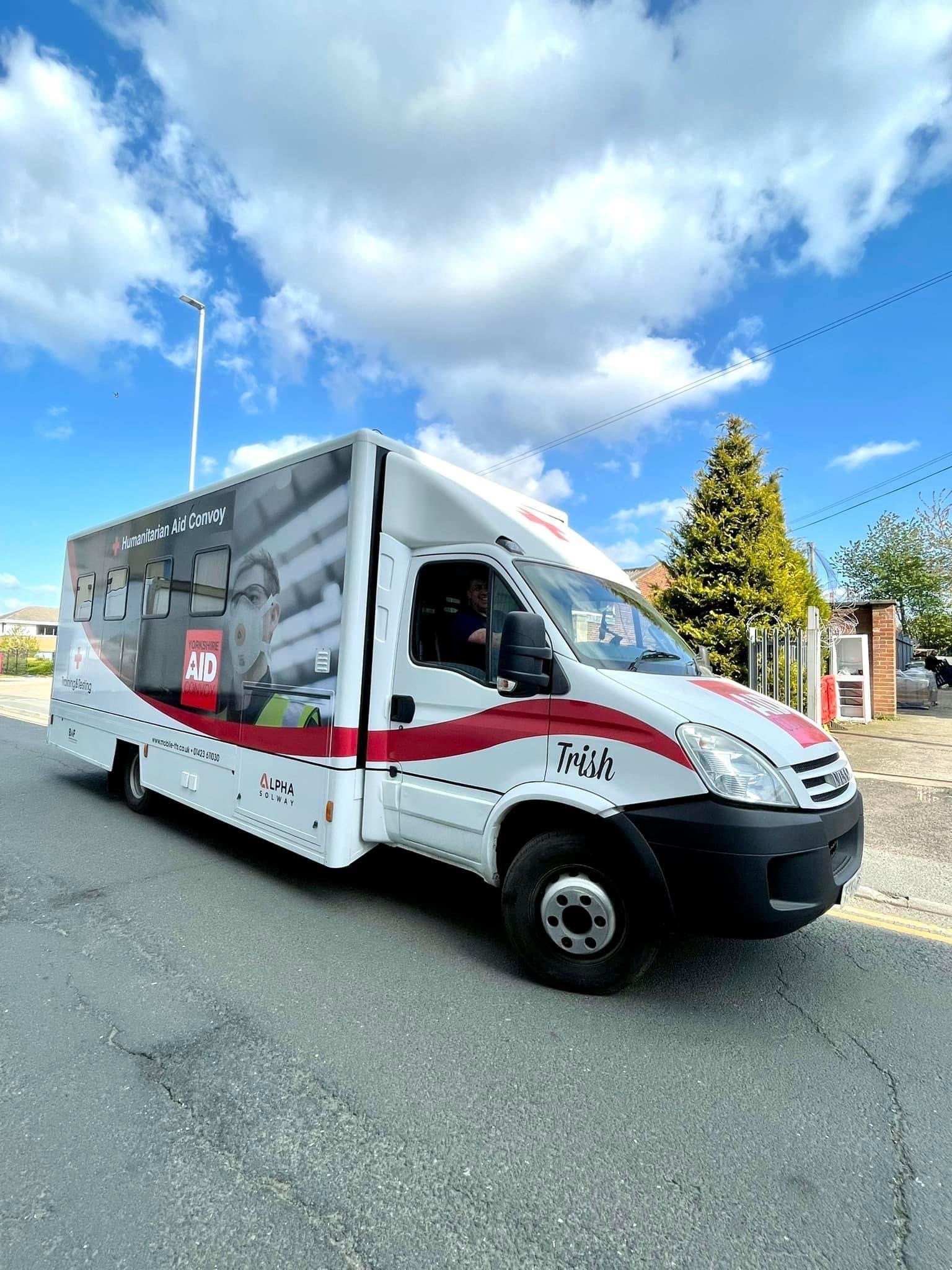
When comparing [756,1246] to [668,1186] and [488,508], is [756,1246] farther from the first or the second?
[488,508]

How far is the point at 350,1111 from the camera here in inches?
99.8

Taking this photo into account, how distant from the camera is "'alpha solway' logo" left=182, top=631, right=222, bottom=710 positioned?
538 cm

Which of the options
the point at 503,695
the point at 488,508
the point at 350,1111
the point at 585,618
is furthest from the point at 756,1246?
the point at 488,508

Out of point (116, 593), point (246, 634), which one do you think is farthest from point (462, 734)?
point (116, 593)

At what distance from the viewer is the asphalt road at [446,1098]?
6.65ft

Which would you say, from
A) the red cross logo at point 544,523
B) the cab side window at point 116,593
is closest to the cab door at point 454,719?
the red cross logo at point 544,523

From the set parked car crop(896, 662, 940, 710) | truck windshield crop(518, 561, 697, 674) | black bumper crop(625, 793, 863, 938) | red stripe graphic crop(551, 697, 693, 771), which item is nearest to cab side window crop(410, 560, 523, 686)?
truck windshield crop(518, 561, 697, 674)

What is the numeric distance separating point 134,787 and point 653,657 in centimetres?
557

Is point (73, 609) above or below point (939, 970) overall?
above

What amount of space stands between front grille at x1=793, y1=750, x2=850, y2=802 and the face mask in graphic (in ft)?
11.4

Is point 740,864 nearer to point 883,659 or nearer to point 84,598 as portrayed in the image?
point 84,598

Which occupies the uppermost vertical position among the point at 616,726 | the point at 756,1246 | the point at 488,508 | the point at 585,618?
the point at 488,508

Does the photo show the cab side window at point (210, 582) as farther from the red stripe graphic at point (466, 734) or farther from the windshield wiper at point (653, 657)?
the windshield wiper at point (653, 657)

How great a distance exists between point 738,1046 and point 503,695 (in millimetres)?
1894
